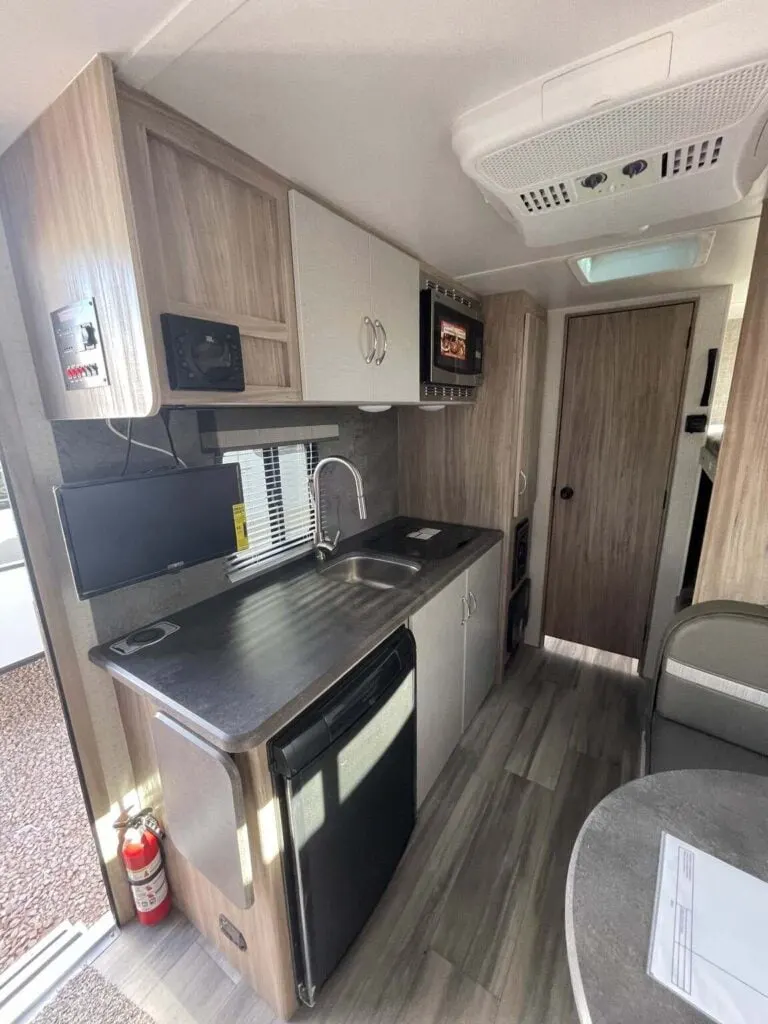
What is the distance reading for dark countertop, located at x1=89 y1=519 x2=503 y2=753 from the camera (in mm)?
941

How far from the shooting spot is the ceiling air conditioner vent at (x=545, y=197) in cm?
99

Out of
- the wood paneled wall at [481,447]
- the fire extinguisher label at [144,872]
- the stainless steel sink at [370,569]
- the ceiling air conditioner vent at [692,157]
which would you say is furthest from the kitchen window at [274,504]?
the ceiling air conditioner vent at [692,157]

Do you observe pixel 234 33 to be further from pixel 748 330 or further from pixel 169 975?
pixel 169 975

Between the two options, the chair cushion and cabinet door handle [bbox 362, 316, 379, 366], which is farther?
cabinet door handle [bbox 362, 316, 379, 366]

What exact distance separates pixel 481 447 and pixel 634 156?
4.71 feet

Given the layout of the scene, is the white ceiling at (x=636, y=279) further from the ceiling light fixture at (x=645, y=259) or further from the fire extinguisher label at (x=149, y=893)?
the fire extinguisher label at (x=149, y=893)

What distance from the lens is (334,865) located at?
1.11 metres

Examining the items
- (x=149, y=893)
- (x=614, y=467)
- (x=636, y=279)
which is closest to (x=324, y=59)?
(x=636, y=279)

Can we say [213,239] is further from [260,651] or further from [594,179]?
[260,651]

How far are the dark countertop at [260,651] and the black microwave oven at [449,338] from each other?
889mm

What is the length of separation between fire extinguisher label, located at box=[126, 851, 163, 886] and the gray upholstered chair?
164 cm

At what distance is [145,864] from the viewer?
4.23 feet

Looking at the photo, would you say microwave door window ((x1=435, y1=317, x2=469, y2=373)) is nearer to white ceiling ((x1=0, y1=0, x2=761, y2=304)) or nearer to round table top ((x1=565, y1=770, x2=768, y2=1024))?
white ceiling ((x1=0, y1=0, x2=761, y2=304))

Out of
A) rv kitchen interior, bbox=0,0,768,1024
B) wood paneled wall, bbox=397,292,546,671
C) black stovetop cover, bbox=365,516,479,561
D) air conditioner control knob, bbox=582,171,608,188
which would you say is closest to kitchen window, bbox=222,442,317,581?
rv kitchen interior, bbox=0,0,768,1024
